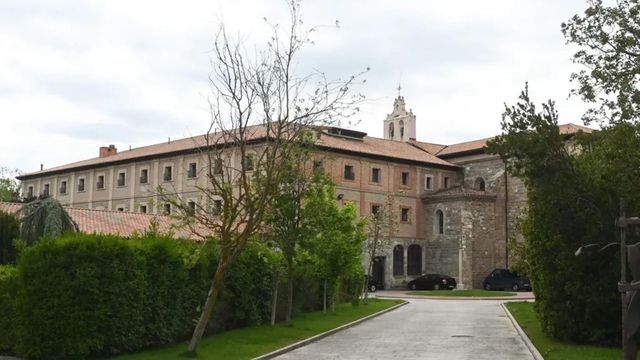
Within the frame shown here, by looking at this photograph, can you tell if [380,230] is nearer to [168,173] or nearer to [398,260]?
[398,260]

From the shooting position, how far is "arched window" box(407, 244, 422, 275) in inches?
2234

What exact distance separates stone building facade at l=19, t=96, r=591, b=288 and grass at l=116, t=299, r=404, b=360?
2592 centimetres

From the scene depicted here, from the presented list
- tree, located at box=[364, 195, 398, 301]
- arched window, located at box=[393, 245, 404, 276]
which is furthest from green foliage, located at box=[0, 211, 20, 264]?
arched window, located at box=[393, 245, 404, 276]

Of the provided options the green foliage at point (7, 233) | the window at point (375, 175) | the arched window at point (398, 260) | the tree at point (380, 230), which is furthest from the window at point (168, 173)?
the green foliage at point (7, 233)

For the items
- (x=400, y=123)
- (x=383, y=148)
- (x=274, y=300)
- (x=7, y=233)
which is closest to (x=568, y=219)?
(x=274, y=300)

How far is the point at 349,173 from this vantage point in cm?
5291

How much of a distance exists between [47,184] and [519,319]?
5405cm

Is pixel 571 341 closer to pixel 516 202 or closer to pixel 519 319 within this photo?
pixel 519 319

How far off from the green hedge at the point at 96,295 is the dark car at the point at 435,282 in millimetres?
36388

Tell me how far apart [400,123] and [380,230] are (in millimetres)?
36093

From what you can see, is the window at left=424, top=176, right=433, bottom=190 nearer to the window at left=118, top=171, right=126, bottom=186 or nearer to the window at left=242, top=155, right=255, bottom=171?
the window at left=118, top=171, right=126, bottom=186

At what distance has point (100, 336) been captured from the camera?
15219mm

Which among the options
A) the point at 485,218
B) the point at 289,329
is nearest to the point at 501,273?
the point at 485,218

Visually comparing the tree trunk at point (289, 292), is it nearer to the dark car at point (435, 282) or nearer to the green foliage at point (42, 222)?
the green foliage at point (42, 222)
